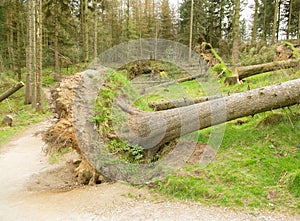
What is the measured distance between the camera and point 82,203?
394 cm

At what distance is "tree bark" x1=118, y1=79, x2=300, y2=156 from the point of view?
5039mm

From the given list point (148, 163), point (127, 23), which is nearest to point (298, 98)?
point (148, 163)

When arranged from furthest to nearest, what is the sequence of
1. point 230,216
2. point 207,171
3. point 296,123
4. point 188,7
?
point 188,7
point 296,123
point 207,171
point 230,216

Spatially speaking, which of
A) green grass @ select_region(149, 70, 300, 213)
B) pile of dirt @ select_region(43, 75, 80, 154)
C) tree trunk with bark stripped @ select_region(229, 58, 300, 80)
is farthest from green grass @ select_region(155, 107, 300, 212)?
tree trunk with bark stripped @ select_region(229, 58, 300, 80)

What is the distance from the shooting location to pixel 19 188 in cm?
466

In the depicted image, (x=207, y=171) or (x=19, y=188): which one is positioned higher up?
(x=207, y=171)

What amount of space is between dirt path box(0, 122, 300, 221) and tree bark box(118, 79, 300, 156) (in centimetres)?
115

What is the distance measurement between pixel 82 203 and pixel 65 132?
1.31 m

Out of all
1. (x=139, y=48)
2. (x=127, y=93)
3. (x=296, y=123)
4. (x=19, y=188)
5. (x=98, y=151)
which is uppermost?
(x=139, y=48)

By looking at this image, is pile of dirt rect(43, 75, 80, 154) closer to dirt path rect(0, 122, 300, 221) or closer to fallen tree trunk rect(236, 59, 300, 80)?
dirt path rect(0, 122, 300, 221)

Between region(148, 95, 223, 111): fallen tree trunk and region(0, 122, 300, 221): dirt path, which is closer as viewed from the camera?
region(0, 122, 300, 221): dirt path

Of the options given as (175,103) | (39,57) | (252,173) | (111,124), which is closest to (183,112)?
(111,124)

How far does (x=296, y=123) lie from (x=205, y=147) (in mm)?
2082

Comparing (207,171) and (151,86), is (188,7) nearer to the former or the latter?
(151,86)
